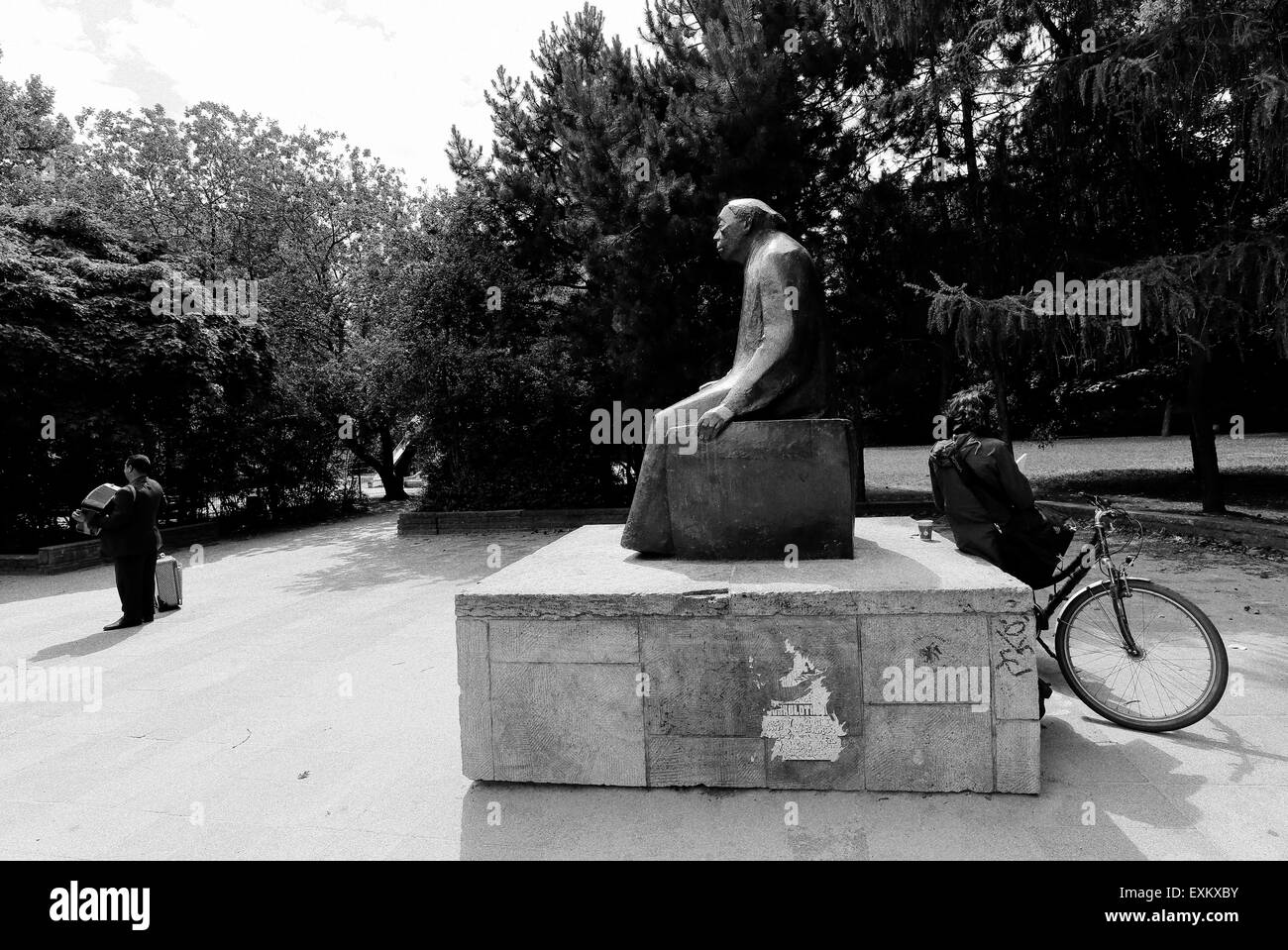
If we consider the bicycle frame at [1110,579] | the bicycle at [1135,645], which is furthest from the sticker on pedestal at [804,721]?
the bicycle frame at [1110,579]

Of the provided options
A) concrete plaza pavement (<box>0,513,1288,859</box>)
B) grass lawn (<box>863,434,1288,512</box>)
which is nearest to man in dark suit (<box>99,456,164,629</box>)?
concrete plaza pavement (<box>0,513,1288,859</box>)

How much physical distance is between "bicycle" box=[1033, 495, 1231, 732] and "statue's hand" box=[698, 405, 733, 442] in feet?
5.23

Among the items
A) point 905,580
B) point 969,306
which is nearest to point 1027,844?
point 905,580

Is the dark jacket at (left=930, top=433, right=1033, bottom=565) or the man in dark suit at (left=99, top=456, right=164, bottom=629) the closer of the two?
the dark jacket at (left=930, top=433, right=1033, bottom=565)

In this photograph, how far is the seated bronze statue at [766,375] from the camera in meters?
3.91

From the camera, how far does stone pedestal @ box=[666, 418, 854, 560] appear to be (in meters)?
3.80

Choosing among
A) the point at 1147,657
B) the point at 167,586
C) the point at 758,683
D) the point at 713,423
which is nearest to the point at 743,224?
the point at 713,423

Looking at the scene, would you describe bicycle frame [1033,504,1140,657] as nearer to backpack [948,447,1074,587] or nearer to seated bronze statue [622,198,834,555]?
backpack [948,447,1074,587]

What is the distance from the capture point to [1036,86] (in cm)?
941

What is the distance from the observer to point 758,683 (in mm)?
3203

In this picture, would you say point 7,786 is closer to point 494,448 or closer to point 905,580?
point 905,580

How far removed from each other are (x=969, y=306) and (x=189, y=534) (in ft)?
40.6

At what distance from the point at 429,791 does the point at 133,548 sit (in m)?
5.26

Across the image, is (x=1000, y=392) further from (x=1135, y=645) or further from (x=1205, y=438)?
(x=1135, y=645)
